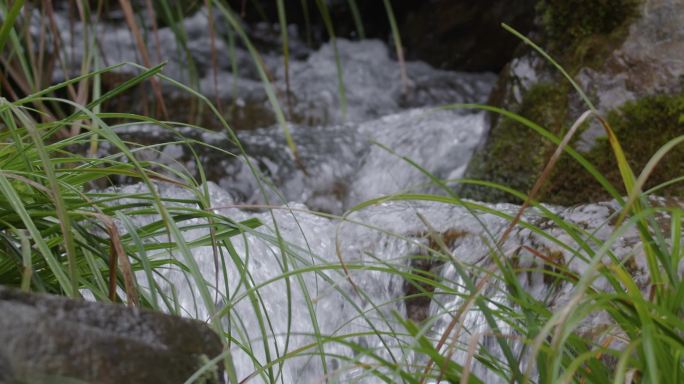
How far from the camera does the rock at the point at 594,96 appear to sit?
267 centimetres

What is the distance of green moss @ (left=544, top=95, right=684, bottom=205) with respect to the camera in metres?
2.63

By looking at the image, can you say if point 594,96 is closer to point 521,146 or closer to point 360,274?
point 521,146

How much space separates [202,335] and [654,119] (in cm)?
204

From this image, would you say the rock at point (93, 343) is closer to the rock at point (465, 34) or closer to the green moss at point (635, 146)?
the green moss at point (635, 146)

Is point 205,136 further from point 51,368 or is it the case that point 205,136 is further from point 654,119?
point 51,368

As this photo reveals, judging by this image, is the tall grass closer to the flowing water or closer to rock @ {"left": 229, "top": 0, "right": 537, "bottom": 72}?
the flowing water

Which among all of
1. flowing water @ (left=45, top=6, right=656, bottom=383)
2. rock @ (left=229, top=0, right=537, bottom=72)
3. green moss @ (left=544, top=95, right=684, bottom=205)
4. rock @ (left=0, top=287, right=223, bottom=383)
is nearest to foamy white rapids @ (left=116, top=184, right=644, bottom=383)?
flowing water @ (left=45, top=6, right=656, bottom=383)

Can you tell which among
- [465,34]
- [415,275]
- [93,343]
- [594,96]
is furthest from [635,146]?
[465,34]

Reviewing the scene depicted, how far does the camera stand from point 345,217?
1.30m

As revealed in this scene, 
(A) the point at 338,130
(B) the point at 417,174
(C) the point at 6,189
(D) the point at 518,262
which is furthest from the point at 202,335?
(A) the point at 338,130

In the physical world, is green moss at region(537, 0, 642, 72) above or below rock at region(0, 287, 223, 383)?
above

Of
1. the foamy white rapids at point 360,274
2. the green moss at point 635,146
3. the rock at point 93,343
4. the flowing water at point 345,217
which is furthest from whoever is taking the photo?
the green moss at point 635,146

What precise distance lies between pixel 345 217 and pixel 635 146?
1.66 meters

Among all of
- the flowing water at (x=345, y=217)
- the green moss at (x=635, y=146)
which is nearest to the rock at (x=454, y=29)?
the flowing water at (x=345, y=217)
